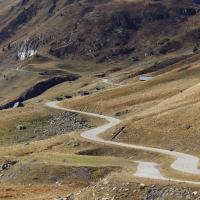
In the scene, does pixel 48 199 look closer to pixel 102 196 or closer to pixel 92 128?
pixel 102 196

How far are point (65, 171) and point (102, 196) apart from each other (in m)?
17.9

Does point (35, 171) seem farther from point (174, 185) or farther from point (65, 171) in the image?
point (174, 185)

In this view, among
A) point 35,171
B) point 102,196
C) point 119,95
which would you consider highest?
point 102,196

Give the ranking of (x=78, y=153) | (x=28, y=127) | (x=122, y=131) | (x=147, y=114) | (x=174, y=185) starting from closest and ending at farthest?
(x=174, y=185) → (x=78, y=153) → (x=122, y=131) → (x=147, y=114) → (x=28, y=127)

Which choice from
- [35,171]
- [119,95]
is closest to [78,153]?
[35,171]

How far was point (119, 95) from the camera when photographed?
144 m

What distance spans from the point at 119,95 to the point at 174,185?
103402 mm

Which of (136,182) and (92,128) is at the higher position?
(136,182)

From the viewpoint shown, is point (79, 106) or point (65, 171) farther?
point (79, 106)

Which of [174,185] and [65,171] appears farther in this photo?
[65,171]

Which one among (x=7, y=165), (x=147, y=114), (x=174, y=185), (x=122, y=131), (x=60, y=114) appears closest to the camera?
(x=174, y=185)

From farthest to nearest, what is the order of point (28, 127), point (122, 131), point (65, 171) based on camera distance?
point (28, 127) → point (122, 131) → point (65, 171)

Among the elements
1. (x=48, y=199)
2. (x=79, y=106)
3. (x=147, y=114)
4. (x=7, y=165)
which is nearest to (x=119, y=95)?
(x=79, y=106)

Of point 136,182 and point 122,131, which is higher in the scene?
point 136,182
